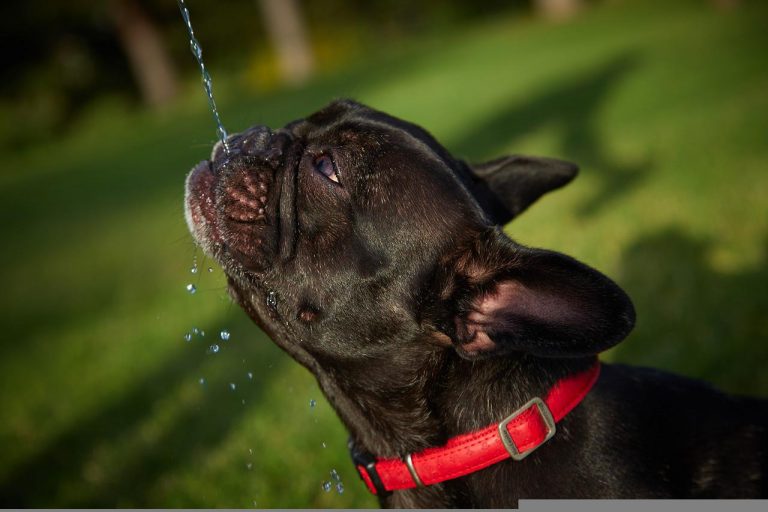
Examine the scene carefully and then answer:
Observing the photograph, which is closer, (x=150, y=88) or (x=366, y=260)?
(x=366, y=260)

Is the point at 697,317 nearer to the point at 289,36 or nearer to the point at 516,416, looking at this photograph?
the point at 516,416

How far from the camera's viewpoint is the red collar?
2756mm

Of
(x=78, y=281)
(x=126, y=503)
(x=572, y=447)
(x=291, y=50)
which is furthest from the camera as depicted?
(x=291, y=50)

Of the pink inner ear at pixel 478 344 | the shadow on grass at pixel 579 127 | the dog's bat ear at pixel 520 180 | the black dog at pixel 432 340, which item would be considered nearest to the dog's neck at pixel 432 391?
the black dog at pixel 432 340

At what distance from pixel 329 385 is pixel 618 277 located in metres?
3.71

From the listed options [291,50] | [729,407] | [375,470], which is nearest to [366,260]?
[375,470]

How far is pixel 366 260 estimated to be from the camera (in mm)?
3029

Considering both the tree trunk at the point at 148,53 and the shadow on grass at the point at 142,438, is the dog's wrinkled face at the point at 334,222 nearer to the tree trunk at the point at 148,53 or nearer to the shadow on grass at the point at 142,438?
the shadow on grass at the point at 142,438

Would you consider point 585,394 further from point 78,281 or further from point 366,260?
point 78,281

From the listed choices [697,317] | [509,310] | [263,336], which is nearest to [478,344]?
[509,310]

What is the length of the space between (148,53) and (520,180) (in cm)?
3811

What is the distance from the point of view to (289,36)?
3422cm

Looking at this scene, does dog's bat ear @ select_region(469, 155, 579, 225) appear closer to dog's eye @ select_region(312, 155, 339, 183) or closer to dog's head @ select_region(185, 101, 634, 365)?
dog's head @ select_region(185, 101, 634, 365)

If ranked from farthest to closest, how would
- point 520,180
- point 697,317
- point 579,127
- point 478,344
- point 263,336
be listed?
point 579,127 < point 263,336 < point 697,317 < point 520,180 < point 478,344
